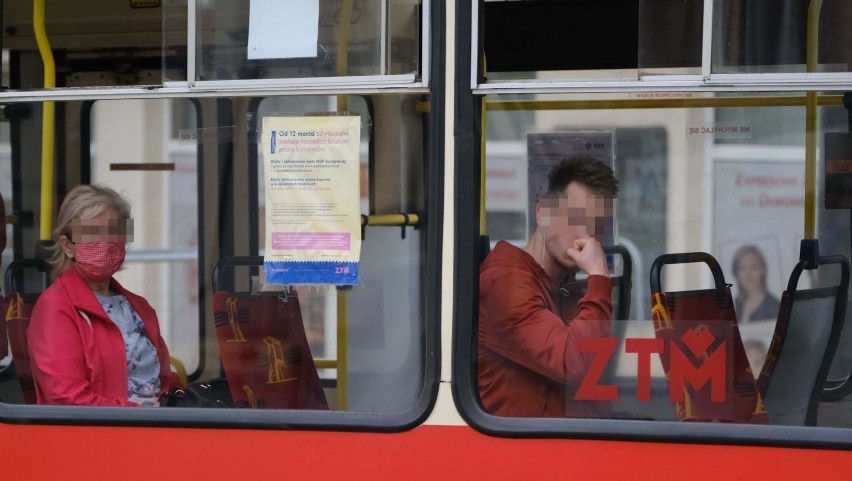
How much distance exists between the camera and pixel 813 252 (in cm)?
293

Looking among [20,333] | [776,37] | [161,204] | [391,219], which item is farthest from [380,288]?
[161,204]

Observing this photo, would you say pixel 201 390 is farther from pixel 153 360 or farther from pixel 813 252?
pixel 813 252

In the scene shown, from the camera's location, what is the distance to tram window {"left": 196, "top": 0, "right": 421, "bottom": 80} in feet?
7.41

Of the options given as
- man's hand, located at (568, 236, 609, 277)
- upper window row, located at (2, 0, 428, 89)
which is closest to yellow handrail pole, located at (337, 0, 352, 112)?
upper window row, located at (2, 0, 428, 89)

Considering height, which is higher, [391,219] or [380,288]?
[391,219]

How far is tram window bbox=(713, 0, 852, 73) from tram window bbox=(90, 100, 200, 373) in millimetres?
2063

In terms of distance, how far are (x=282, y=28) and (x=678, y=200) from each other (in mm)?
1495

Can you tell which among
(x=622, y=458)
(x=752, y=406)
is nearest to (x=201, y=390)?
(x=622, y=458)

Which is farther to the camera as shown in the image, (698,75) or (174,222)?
(174,222)

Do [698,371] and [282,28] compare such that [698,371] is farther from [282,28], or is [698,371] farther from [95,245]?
[95,245]

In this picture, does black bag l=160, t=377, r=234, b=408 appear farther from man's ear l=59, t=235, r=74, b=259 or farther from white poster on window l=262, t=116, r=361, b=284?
white poster on window l=262, t=116, r=361, b=284

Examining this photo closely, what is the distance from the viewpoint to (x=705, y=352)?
7.59ft

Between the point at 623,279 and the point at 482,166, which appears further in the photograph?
the point at 623,279

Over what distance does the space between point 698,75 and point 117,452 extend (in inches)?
61.6
